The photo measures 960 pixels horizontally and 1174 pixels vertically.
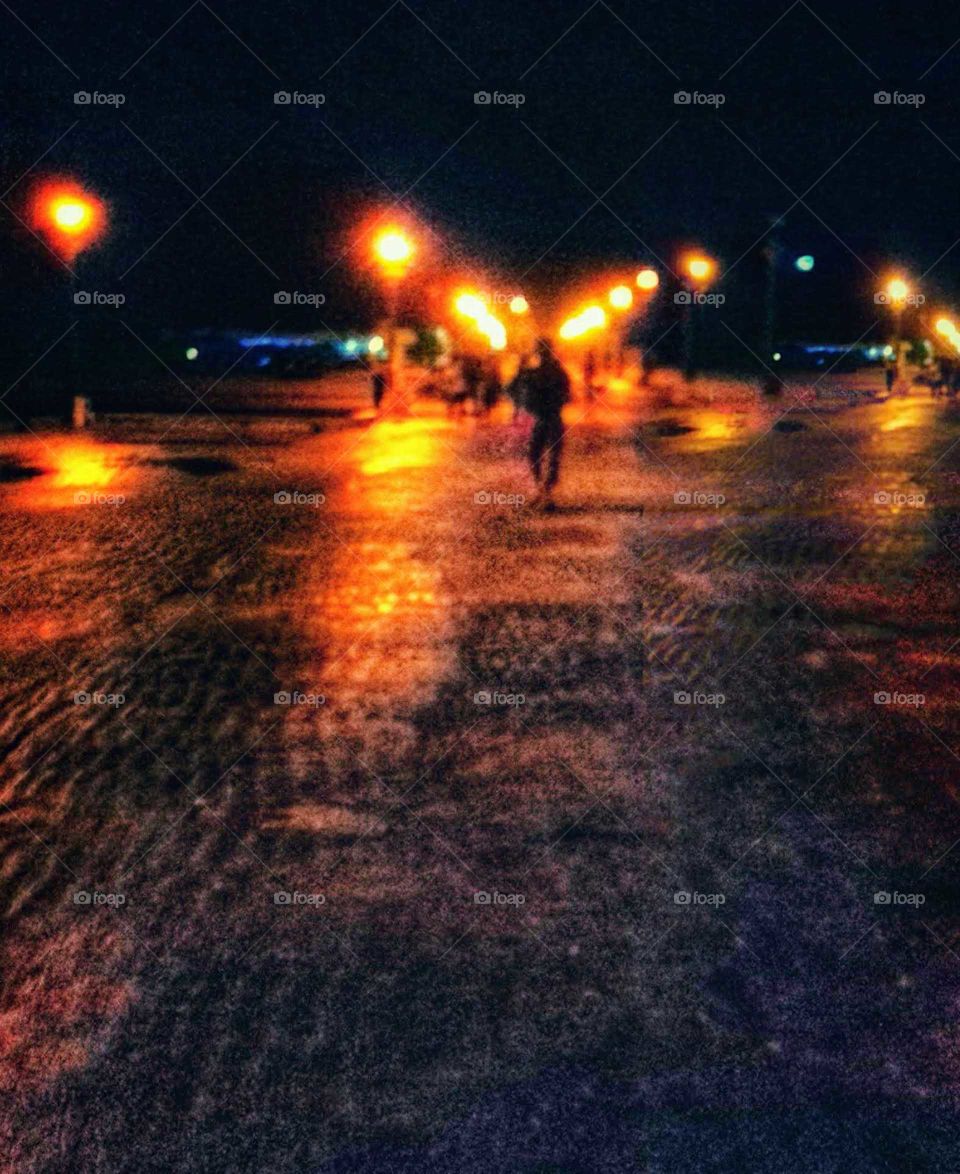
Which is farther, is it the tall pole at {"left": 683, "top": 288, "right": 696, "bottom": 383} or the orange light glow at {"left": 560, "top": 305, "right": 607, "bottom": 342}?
the orange light glow at {"left": 560, "top": 305, "right": 607, "bottom": 342}

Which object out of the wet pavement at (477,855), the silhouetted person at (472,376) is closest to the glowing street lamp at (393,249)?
the silhouetted person at (472,376)

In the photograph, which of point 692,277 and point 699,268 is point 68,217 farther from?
point 692,277

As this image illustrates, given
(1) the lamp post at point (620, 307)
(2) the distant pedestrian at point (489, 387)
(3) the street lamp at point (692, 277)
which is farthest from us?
(1) the lamp post at point (620, 307)

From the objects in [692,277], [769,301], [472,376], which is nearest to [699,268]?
[692,277]

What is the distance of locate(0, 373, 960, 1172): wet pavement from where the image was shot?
10.1 ft

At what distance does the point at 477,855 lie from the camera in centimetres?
443

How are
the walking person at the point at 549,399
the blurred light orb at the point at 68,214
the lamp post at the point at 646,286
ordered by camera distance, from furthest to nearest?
the lamp post at the point at 646,286 < the blurred light orb at the point at 68,214 < the walking person at the point at 549,399

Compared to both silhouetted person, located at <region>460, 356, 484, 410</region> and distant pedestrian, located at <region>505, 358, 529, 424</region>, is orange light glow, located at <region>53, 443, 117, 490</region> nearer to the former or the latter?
distant pedestrian, located at <region>505, 358, 529, 424</region>

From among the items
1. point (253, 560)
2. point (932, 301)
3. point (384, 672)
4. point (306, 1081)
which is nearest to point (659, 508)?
point (253, 560)

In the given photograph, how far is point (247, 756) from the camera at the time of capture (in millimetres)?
5348

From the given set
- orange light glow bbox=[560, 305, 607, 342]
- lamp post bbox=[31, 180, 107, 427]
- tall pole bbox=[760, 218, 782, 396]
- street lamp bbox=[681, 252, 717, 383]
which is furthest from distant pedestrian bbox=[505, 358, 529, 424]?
orange light glow bbox=[560, 305, 607, 342]

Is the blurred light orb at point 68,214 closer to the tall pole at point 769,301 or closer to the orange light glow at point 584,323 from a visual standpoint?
the tall pole at point 769,301

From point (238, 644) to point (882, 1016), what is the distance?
4.82 metres

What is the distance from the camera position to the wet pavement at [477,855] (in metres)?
3.07
